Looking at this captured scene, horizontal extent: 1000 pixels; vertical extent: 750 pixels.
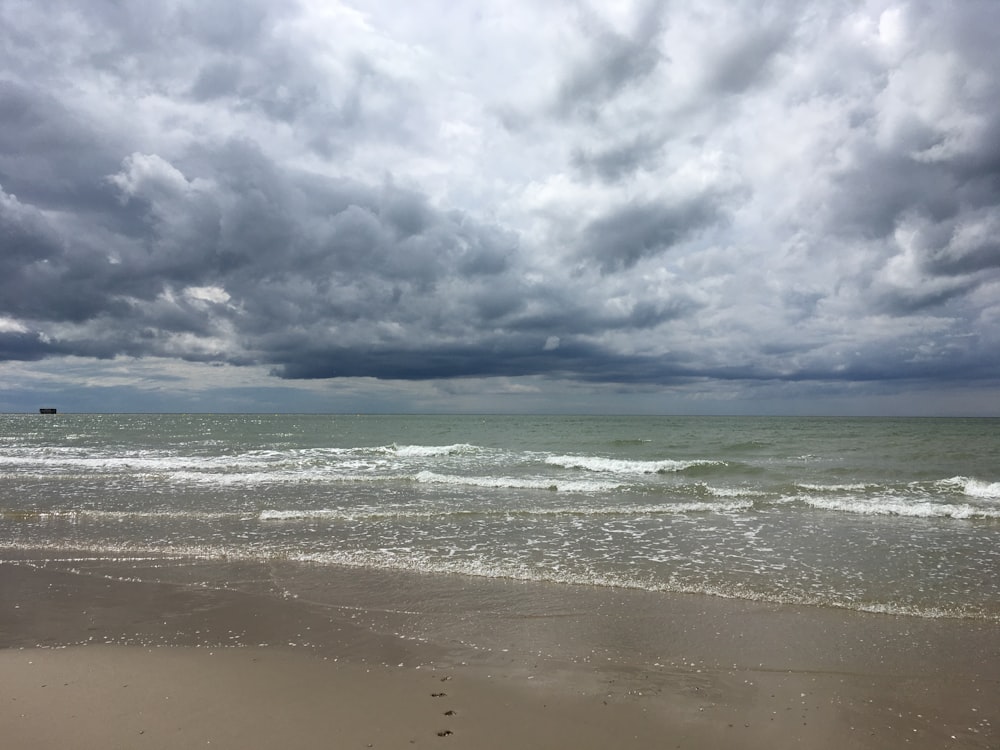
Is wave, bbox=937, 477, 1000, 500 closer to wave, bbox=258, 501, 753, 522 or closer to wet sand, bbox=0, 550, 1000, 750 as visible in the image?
wave, bbox=258, 501, 753, 522

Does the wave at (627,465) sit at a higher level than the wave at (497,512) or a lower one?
lower

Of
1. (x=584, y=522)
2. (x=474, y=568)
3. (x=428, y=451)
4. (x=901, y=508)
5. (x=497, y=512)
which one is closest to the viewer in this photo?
(x=474, y=568)

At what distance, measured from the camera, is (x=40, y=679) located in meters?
5.64

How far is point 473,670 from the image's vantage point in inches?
231

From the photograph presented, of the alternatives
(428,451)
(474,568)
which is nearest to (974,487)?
(474,568)

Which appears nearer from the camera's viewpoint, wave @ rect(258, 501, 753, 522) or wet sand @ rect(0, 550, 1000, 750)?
wet sand @ rect(0, 550, 1000, 750)

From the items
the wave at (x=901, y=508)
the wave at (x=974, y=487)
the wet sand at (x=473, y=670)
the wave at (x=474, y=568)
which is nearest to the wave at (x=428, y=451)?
the wave at (x=901, y=508)

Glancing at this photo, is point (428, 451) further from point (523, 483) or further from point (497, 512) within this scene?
point (497, 512)

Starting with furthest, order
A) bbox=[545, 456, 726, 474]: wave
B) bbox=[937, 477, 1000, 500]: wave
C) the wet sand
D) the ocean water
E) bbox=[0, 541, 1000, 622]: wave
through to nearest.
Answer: bbox=[545, 456, 726, 474]: wave
bbox=[937, 477, 1000, 500]: wave
the ocean water
bbox=[0, 541, 1000, 622]: wave
the wet sand

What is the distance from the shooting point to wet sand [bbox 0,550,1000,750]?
4699 mm

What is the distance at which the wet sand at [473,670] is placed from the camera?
15.4 ft

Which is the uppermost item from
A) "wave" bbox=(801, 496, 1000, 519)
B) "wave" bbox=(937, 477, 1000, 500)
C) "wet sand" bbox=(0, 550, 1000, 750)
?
"wet sand" bbox=(0, 550, 1000, 750)

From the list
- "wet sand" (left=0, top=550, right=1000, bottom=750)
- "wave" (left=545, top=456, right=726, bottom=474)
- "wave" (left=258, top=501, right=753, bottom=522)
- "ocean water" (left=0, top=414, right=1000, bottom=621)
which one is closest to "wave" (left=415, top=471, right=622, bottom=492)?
"ocean water" (left=0, top=414, right=1000, bottom=621)

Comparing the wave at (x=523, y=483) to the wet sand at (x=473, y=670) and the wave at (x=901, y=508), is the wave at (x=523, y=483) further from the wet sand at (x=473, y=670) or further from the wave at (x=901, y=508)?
the wet sand at (x=473, y=670)
